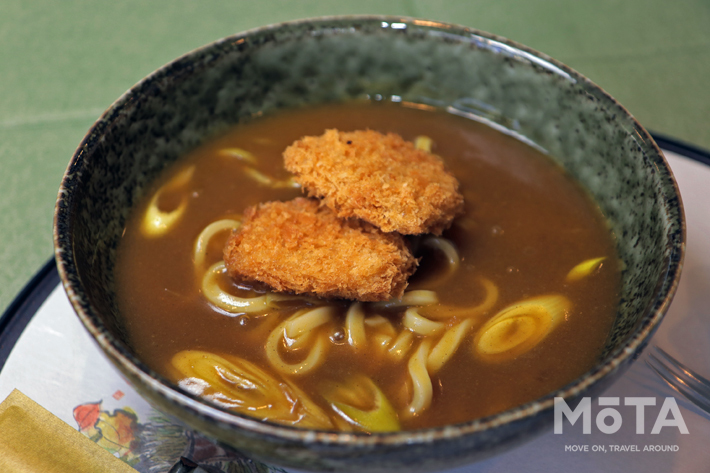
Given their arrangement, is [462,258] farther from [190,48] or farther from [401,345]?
[190,48]

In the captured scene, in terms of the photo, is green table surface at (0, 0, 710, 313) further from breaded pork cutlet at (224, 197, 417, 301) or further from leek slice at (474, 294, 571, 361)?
leek slice at (474, 294, 571, 361)

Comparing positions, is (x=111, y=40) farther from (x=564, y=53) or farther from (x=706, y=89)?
(x=706, y=89)

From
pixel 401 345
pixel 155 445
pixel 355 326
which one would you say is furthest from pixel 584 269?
pixel 155 445

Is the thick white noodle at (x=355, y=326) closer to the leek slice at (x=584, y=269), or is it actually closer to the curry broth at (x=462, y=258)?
the curry broth at (x=462, y=258)

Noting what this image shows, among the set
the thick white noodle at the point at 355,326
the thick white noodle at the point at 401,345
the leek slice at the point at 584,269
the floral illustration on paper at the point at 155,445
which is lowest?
the floral illustration on paper at the point at 155,445

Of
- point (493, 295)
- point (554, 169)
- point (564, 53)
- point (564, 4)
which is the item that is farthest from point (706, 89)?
point (493, 295)

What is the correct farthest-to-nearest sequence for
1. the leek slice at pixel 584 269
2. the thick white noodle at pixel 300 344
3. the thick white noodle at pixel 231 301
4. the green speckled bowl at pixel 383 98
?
the leek slice at pixel 584 269 < the thick white noodle at pixel 231 301 < the thick white noodle at pixel 300 344 < the green speckled bowl at pixel 383 98

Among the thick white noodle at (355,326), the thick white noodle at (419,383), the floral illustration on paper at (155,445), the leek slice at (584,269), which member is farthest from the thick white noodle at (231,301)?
the leek slice at (584,269)

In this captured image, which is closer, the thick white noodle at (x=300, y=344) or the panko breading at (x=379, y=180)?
the thick white noodle at (x=300, y=344)
